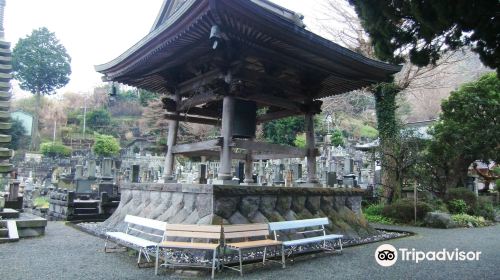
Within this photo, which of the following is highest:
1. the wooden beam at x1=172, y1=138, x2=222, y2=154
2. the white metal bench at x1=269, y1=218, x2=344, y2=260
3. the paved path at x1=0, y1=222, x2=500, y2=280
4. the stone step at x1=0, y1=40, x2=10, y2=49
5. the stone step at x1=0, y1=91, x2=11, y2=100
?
the stone step at x1=0, y1=40, x2=10, y2=49

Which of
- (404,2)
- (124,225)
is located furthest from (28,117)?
(404,2)

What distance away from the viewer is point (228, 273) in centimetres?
525

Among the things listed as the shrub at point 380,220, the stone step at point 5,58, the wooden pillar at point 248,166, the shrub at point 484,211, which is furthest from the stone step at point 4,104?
the shrub at point 484,211

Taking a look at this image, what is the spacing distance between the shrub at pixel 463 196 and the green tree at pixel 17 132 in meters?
41.2

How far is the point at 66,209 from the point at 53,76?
116ft

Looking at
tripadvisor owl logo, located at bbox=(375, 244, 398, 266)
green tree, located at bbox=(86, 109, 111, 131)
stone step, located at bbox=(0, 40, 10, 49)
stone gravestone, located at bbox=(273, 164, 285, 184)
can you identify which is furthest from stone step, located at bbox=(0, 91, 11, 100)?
green tree, located at bbox=(86, 109, 111, 131)

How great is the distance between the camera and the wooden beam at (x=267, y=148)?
23.4 ft

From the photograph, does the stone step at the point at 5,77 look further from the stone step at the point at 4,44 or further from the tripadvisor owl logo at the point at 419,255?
the tripadvisor owl logo at the point at 419,255

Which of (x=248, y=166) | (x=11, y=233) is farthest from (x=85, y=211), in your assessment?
(x=248, y=166)

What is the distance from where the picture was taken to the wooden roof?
592 cm

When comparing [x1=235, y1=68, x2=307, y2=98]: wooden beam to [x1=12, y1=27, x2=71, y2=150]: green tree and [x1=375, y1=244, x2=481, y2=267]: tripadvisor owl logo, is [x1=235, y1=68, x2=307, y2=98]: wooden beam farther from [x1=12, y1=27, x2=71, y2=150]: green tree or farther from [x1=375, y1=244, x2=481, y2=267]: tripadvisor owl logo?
[x1=12, y1=27, x2=71, y2=150]: green tree

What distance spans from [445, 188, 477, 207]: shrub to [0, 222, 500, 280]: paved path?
6.79 meters

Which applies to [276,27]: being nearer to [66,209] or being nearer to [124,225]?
[124,225]

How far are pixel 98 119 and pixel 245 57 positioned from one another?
4465 centimetres
